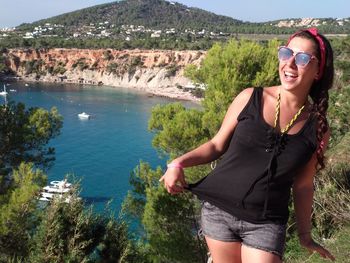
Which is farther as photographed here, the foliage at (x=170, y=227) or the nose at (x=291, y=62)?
the foliage at (x=170, y=227)

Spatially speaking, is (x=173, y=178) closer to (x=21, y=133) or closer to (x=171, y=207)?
(x=171, y=207)

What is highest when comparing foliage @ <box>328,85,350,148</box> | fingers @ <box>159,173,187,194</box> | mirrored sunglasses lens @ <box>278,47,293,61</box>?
mirrored sunglasses lens @ <box>278,47,293,61</box>

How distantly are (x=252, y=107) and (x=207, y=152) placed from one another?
263 millimetres

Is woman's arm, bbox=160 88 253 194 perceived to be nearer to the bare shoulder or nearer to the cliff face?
the bare shoulder

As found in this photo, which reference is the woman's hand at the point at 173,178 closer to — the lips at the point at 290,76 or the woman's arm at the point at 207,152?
the woman's arm at the point at 207,152

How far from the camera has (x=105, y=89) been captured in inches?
2343

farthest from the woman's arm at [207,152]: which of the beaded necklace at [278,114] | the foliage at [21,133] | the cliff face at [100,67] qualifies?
the cliff face at [100,67]

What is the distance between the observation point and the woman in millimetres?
1601

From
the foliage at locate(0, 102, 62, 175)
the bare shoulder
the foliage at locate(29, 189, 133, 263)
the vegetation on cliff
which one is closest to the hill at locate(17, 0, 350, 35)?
the foliage at locate(0, 102, 62, 175)

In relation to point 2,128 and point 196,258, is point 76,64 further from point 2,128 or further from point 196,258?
point 196,258

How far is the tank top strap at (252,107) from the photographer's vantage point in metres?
1.64

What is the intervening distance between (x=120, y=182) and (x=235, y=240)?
72.3ft

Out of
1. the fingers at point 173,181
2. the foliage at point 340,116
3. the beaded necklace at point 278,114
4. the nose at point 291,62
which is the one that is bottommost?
the foliage at point 340,116

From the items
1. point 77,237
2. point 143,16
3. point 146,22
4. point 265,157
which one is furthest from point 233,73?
point 143,16
